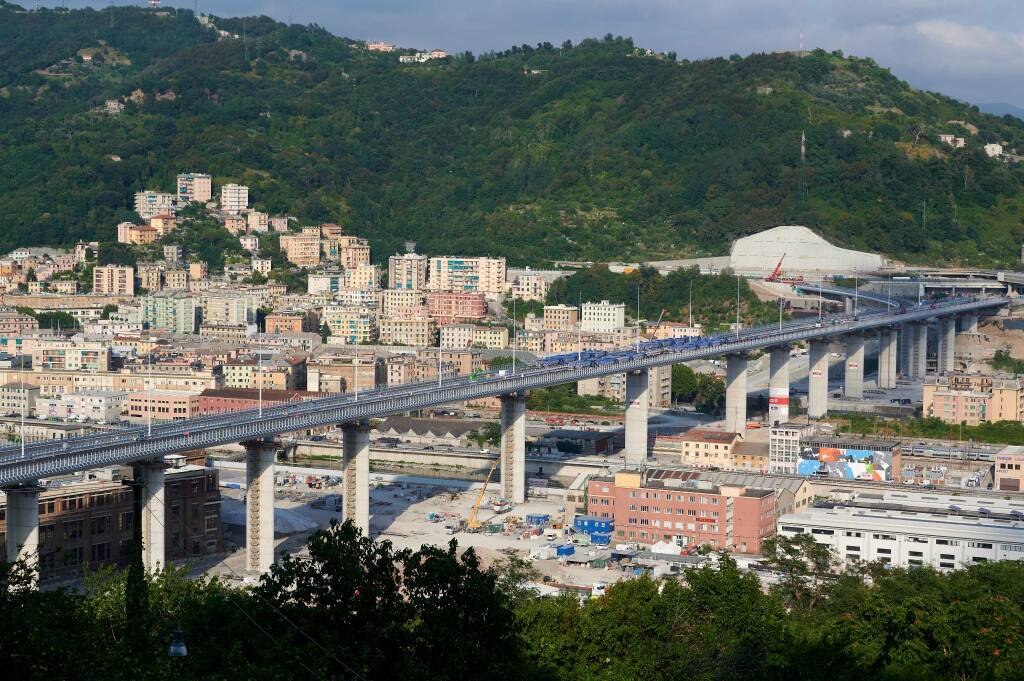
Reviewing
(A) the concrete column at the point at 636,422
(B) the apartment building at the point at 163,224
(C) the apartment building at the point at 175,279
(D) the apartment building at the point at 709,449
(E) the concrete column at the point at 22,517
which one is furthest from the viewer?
(B) the apartment building at the point at 163,224

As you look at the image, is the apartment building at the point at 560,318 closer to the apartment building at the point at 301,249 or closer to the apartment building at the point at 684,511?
the apartment building at the point at 301,249

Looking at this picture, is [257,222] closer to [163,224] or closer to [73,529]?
[163,224]

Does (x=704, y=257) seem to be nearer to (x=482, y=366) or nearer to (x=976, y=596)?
(x=482, y=366)

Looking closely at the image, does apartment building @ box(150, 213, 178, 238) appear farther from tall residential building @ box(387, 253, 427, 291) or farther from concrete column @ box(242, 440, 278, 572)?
concrete column @ box(242, 440, 278, 572)

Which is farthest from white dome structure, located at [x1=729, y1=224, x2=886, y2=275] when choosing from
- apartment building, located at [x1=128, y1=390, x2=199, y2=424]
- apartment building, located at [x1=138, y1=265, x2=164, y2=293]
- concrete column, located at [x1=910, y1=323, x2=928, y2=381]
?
apartment building, located at [x1=128, y1=390, x2=199, y2=424]

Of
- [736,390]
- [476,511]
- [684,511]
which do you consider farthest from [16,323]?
[684,511]

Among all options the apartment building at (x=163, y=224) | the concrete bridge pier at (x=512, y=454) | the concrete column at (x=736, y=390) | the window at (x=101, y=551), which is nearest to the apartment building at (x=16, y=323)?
the apartment building at (x=163, y=224)

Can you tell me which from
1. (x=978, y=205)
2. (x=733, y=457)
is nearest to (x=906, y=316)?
(x=733, y=457)
